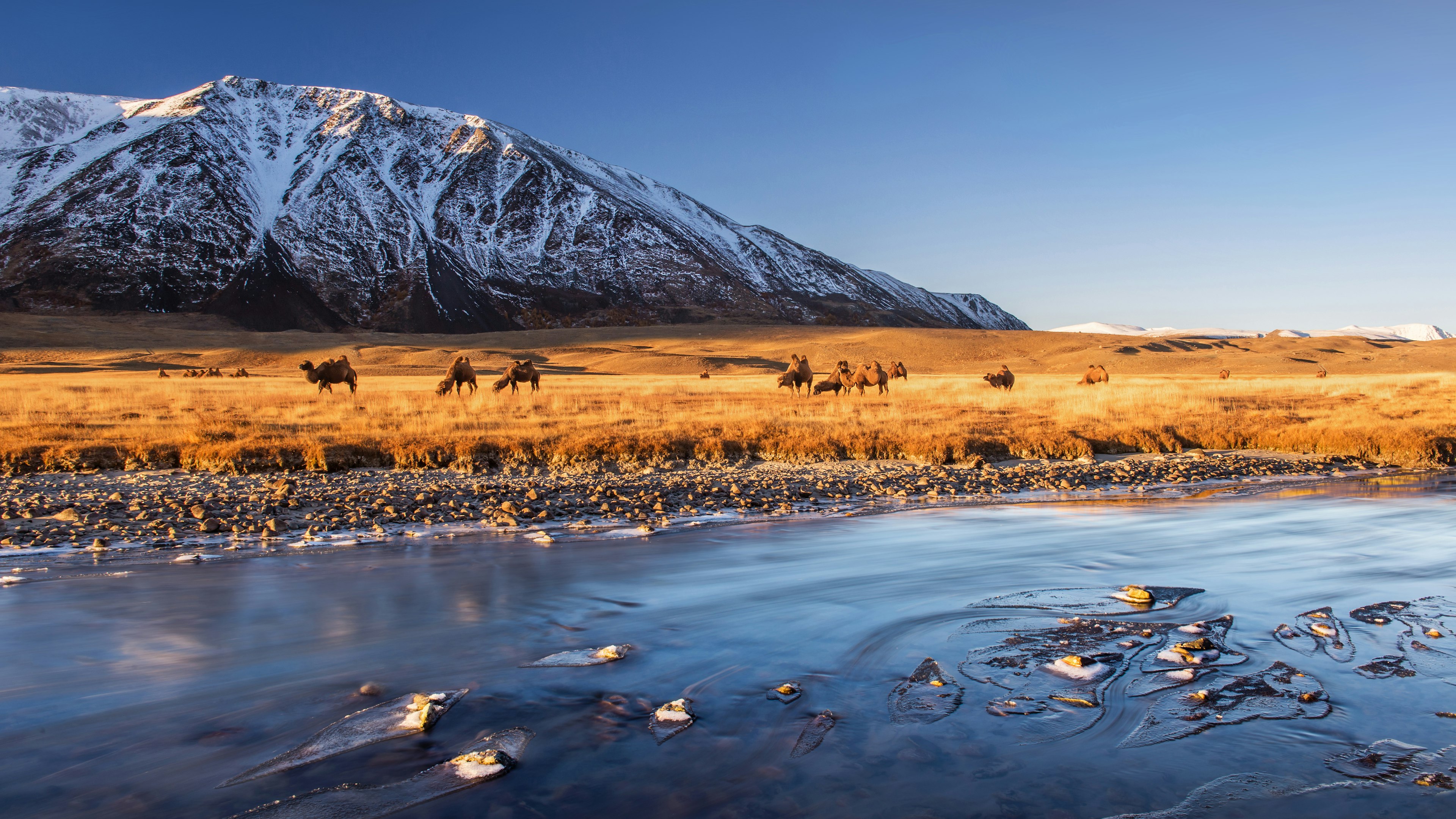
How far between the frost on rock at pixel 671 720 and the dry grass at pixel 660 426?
523 inches

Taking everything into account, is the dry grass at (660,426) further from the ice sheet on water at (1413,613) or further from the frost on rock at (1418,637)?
the frost on rock at (1418,637)

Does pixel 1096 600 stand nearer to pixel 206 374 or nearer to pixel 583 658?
pixel 583 658

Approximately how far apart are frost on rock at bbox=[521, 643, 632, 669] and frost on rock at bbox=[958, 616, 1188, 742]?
279 cm

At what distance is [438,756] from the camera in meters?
5.85

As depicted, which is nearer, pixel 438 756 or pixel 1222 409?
pixel 438 756

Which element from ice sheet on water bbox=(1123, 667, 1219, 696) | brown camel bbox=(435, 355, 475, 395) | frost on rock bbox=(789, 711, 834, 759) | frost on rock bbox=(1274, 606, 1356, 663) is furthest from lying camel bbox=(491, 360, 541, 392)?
ice sheet on water bbox=(1123, 667, 1219, 696)

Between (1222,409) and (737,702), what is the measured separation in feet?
92.9

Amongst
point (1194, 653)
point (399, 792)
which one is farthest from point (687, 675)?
point (1194, 653)

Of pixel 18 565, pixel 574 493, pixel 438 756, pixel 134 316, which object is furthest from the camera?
pixel 134 316

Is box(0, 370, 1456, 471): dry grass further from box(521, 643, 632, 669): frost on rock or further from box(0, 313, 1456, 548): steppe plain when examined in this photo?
box(521, 643, 632, 669): frost on rock

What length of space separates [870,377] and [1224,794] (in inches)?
1250

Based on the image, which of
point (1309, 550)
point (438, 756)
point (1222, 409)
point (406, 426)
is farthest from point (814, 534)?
point (1222, 409)

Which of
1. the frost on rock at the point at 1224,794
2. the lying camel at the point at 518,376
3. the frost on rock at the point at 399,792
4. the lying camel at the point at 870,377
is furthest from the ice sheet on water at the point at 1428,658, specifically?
the lying camel at the point at 518,376

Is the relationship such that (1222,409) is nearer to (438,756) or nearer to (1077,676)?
(1077,676)
